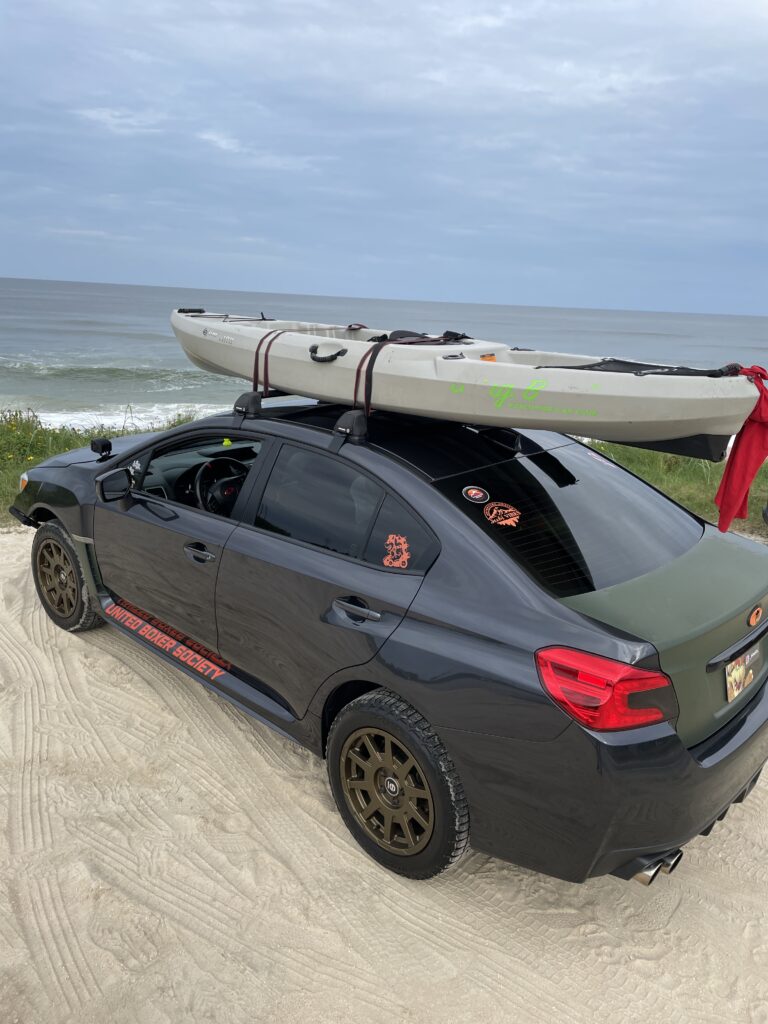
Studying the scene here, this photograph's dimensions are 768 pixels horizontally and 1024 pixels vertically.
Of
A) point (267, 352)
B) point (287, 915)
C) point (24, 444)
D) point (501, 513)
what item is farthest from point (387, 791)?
point (24, 444)

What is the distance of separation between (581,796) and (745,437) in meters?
1.39

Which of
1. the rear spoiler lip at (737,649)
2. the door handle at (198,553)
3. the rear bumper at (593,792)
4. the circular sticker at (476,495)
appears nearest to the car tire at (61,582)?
the door handle at (198,553)

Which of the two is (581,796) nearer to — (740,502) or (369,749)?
(369,749)

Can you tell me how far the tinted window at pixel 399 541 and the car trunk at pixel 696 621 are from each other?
54 cm

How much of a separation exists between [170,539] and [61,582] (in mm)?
1405

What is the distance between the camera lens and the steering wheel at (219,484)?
3680 millimetres

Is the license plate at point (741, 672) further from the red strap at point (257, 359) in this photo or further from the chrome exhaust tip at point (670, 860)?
the red strap at point (257, 359)

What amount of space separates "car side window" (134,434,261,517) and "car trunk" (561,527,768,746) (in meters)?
1.98

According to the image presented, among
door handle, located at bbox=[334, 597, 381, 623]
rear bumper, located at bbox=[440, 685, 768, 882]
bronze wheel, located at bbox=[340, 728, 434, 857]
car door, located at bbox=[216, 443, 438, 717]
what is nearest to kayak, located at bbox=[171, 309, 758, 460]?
car door, located at bbox=[216, 443, 438, 717]

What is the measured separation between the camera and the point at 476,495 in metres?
2.86

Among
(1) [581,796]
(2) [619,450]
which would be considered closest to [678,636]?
(1) [581,796]

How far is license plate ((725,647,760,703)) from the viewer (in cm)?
262

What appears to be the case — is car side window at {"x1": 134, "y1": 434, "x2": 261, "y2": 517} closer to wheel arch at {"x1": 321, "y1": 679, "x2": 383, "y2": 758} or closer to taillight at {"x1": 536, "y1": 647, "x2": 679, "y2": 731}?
wheel arch at {"x1": 321, "y1": 679, "x2": 383, "y2": 758}

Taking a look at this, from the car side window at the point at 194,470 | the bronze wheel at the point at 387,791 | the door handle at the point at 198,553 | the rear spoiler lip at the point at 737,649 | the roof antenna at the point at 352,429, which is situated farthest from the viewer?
the car side window at the point at 194,470
